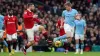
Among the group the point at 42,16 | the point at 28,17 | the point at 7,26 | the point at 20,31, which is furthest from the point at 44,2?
the point at 28,17

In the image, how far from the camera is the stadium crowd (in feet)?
108

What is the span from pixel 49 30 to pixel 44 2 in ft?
19.0

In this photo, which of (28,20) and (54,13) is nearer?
(28,20)

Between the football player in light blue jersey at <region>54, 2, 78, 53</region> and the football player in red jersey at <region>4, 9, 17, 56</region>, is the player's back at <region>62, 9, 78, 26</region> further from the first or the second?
the football player in red jersey at <region>4, 9, 17, 56</region>

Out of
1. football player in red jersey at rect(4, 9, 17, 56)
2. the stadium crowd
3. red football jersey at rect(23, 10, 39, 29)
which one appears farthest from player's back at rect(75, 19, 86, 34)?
red football jersey at rect(23, 10, 39, 29)

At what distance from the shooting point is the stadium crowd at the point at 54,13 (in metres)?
32.9

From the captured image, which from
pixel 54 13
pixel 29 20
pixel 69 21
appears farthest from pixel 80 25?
pixel 54 13

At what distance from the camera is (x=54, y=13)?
1423 inches

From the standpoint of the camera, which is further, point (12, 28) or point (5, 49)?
point (5, 49)

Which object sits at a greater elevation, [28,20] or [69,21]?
[28,20]

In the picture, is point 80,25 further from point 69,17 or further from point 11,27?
point 11,27

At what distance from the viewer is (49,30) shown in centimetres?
3316

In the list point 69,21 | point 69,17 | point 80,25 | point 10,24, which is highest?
point 69,17

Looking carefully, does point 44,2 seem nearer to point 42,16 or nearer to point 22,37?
point 42,16
